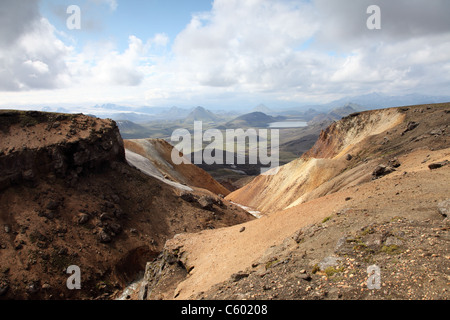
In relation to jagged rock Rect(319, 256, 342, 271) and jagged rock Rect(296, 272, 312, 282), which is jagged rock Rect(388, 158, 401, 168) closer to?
jagged rock Rect(319, 256, 342, 271)

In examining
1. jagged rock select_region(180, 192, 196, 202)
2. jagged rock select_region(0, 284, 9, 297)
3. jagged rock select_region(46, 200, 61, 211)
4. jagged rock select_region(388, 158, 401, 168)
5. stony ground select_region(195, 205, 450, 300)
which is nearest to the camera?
stony ground select_region(195, 205, 450, 300)

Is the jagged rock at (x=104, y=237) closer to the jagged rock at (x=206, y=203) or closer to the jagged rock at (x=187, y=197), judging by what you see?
the jagged rock at (x=187, y=197)


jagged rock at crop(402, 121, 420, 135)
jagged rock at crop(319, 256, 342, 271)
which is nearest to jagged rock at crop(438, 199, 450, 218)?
jagged rock at crop(319, 256, 342, 271)

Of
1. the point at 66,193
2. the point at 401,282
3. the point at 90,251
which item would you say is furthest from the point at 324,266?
the point at 66,193

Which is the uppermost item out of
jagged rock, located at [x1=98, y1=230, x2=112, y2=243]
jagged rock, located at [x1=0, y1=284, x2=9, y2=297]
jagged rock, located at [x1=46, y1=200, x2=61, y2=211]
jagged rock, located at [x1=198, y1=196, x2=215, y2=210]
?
jagged rock, located at [x1=46, y1=200, x2=61, y2=211]

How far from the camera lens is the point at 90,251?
25344 mm

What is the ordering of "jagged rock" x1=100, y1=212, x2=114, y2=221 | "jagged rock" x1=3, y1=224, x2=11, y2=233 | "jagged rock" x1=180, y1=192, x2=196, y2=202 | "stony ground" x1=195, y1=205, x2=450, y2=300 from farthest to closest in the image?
1. "jagged rock" x1=180, y1=192, x2=196, y2=202
2. "jagged rock" x1=100, y1=212, x2=114, y2=221
3. "jagged rock" x1=3, y1=224, x2=11, y2=233
4. "stony ground" x1=195, y1=205, x2=450, y2=300

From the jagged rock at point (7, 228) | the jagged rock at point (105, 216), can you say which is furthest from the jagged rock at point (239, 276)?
the jagged rock at point (7, 228)

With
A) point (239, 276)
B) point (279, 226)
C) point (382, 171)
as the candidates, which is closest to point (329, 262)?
point (239, 276)

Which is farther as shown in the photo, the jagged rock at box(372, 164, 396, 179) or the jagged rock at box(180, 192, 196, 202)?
the jagged rock at box(180, 192, 196, 202)

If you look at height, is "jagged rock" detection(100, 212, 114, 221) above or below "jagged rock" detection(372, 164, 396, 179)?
below

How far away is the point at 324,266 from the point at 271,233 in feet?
25.3

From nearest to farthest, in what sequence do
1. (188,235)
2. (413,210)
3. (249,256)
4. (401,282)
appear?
(401,282)
(413,210)
(249,256)
(188,235)
